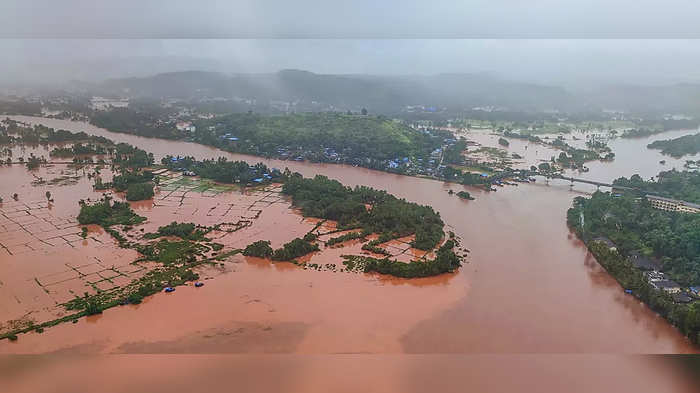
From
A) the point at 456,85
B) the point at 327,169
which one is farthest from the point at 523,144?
the point at 456,85

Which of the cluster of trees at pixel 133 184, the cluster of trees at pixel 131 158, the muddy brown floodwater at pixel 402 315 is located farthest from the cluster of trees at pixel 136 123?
the muddy brown floodwater at pixel 402 315

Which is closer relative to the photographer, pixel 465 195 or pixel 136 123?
pixel 465 195

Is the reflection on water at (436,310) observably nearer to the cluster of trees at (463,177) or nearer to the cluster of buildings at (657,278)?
the cluster of buildings at (657,278)

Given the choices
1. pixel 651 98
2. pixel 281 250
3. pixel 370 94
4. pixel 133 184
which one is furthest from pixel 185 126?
pixel 651 98

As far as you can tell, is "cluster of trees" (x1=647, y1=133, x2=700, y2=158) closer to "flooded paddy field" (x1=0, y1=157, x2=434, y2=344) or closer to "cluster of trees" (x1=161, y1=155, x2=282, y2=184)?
"flooded paddy field" (x1=0, y1=157, x2=434, y2=344)

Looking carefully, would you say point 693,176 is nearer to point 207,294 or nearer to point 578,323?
point 578,323

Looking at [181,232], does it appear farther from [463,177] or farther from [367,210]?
[463,177]

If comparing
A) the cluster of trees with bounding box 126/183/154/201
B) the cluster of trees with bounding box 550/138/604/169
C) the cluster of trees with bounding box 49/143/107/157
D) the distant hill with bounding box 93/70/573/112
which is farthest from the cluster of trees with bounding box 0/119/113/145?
the distant hill with bounding box 93/70/573/112
